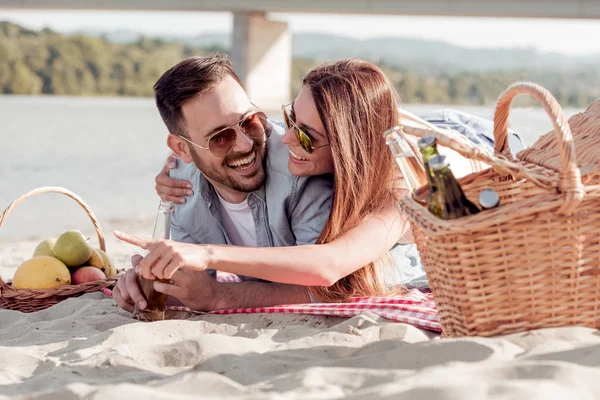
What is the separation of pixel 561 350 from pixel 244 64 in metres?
18.3

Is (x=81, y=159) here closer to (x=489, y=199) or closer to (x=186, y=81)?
(x=186, y=81)

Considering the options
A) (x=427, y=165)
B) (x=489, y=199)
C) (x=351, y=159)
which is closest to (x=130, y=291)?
(x=351, y=159)

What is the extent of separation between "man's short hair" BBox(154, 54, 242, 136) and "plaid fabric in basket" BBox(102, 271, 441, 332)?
88cm

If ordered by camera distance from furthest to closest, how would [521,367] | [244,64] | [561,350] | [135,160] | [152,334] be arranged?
[244,64] < [135,160] < [152,334] < [561,350] < [521,367]

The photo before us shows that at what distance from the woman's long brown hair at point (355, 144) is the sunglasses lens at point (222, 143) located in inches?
15.6

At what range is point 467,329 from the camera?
7.22ft

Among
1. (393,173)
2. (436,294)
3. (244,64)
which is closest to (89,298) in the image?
(393,173)

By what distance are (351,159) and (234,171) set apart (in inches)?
21.3

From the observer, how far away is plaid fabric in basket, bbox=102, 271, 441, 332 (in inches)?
108

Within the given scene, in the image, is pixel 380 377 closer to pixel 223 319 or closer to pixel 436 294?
pixel 436 294

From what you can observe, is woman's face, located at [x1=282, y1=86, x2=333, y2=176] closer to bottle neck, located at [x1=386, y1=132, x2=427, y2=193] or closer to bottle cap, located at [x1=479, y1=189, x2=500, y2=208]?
bottle neck, located at [x1=386, y1=132, x2=427, y2=193]

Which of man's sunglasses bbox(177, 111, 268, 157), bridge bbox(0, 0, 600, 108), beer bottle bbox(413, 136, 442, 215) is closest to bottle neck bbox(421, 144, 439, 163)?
beer bottle bbox(413, 136, 442, 215)

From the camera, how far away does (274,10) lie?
17953mm

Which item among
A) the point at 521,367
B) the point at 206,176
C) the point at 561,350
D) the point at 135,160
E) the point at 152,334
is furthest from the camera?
the point at 135,160
